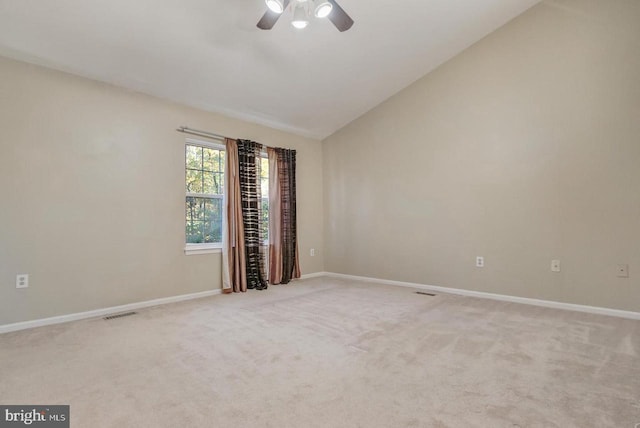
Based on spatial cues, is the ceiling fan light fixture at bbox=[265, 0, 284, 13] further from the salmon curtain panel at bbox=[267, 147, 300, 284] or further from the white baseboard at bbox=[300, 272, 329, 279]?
the white baseboard at bbox=[300, 272, 329, 279]

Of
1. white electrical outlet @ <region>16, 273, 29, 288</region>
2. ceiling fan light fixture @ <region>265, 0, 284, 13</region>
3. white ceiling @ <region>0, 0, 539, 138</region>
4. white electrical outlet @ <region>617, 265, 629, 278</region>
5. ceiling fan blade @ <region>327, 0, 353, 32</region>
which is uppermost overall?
white ceiling @ <region>0, 0, 539, 138</region>

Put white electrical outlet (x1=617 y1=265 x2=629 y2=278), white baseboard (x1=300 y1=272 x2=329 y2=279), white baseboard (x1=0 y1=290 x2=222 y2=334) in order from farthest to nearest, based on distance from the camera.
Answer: white baseboard (x1=300 y1=272 x2=329 y2=279) < white electrical outlet (x1=617 y1=265 x2=629 y2=278) < white baseboard (x1=0 y1=290 x2=222 y2=334)

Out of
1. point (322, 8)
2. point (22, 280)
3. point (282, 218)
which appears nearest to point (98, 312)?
point (22, 280)

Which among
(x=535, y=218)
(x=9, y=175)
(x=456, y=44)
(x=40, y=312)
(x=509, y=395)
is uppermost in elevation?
(x=456, y=44)

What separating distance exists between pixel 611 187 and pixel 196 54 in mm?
4236

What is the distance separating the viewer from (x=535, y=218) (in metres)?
3.36

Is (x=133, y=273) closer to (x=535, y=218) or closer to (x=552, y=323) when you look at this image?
(x=552, y=323)

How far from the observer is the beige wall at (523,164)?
9.69ft

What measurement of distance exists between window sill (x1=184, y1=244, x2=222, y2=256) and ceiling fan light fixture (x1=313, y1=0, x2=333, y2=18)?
2.89 metres

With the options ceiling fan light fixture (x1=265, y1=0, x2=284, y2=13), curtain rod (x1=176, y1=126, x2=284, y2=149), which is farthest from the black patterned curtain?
ceiling fan light fixture (x1=265, y1=0, x2=284, y2=13)

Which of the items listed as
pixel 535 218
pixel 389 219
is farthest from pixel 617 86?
pixel 389 219

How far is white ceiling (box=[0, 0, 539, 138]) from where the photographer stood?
8.32 ft

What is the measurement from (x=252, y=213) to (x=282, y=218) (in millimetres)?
608

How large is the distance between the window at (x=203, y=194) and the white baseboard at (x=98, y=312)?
0.57 m
